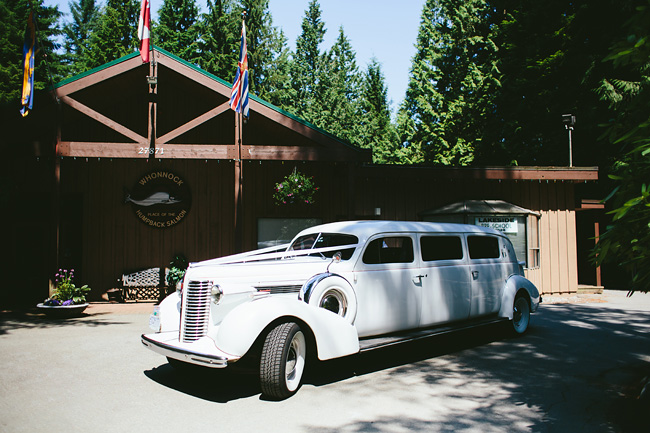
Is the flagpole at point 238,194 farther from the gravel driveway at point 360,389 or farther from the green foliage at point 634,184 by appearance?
the green foliage at point 634,184

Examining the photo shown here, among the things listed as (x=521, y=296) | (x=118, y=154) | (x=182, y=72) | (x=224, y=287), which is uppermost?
(x=182, y=72)

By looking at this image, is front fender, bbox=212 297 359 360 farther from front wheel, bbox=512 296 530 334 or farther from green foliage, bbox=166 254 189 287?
green foliage, bbox=166 254 189 287

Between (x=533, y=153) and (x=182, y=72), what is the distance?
1931 cm

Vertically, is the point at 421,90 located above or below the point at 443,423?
above

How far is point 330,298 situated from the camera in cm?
519

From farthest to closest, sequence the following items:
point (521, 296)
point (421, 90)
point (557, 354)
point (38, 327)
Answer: point (421, 90), point (38, 327), point (521, 296), point (557, 354)

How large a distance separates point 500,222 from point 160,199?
972cm

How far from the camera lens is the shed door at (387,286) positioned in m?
5.44

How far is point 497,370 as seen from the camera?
5.56 meters

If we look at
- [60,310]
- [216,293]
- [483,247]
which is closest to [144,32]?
[60,310]

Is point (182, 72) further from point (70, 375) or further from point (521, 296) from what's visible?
point (521, 296)

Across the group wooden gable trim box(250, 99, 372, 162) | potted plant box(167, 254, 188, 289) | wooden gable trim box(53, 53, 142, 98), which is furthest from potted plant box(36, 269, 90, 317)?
wooden gable trim box(250, 99, 372, 162)

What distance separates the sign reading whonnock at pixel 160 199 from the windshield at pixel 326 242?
6.94 metres

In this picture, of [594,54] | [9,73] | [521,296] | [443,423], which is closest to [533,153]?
[594,54]
